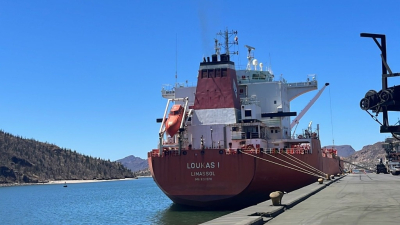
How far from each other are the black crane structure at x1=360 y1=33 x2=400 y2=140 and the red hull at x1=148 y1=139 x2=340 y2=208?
9.13 meters

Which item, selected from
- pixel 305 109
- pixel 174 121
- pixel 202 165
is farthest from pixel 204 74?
pixel 305 109

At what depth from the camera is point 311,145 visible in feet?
116

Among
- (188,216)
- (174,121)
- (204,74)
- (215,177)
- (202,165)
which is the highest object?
(204,74)

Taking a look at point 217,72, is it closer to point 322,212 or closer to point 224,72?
point 224,72

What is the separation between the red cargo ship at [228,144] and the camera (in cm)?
2769

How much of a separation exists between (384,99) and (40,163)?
16600 centimetres

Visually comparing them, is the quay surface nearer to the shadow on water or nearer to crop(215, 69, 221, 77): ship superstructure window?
the shadow on water

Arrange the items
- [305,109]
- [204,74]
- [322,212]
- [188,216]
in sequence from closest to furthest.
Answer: [322,212] < [188,216] < [204,74] < [305,109]

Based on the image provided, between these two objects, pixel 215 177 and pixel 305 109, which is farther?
pixel 305 109

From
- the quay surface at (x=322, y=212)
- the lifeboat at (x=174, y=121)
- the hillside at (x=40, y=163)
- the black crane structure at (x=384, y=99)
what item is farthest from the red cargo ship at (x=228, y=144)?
the hillside at (x=40, y=163)

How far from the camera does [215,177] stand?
2770 centimetres

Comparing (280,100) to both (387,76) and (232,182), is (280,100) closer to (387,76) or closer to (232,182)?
(232,182)

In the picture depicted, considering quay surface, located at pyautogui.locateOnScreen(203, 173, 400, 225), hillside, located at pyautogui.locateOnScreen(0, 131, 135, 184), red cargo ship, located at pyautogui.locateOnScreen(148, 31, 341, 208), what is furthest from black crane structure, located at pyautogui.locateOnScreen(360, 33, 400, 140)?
hillside, located at pyautogui.locateOnScreen(0, 131, 135, 184)

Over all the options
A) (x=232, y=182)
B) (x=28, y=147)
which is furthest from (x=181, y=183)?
(x=28, y=147)
